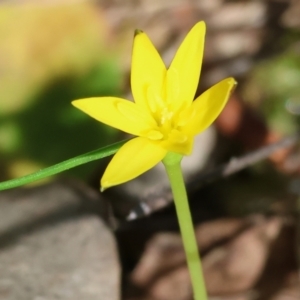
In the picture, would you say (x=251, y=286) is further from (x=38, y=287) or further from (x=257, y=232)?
(x=38, y=287)

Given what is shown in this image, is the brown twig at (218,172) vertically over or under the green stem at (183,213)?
over

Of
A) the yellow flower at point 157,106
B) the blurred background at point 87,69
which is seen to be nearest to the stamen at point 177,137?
the yellow flower at point 157,106

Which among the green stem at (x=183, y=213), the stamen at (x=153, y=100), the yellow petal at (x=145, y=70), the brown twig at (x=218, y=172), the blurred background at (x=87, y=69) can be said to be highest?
the blurred background at (x=87, y=69)

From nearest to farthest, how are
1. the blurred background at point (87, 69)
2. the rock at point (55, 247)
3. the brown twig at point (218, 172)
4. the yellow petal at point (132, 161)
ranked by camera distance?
1. the yellow petal at point (132, 161)
2. the rock at point (55, 247)
3. the brown twig at point (218, 172)
4. the blurred background at point (87, 69)

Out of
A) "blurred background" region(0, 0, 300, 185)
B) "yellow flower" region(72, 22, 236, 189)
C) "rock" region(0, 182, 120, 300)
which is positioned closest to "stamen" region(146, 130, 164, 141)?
"yellow flower" region(72, 22, 236, 189)

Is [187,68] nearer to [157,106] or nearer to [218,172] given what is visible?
[157,106]

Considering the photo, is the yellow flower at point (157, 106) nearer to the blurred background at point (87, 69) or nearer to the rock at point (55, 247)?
the rock at point (55, 247)

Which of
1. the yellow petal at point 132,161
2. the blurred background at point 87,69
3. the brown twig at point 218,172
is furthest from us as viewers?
the blurred background at point 87,69
